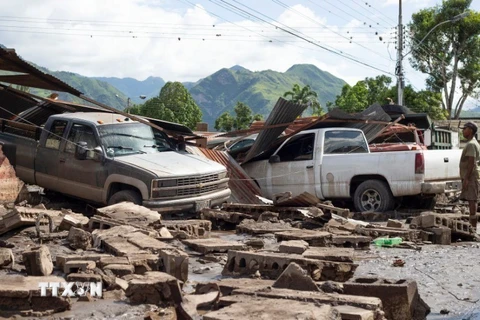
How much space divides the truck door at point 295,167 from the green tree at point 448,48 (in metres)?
38.6

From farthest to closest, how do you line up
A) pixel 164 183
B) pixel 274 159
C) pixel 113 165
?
pixel 274 159, pixel 113 165, pixel 164 183

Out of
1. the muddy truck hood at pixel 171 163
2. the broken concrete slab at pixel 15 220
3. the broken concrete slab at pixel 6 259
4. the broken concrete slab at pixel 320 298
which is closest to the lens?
the broken concrete slab at pixel 320 298

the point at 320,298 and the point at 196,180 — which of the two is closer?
the point at 320,298

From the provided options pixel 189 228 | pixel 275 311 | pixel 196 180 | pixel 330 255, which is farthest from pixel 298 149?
pixel 275 311

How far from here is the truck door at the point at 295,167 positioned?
14086 millimetres

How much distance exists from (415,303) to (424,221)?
497cm

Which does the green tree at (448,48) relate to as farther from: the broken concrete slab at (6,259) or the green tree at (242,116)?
the broken concrete slab at (6,259)

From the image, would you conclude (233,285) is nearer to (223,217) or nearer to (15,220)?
(15,220)

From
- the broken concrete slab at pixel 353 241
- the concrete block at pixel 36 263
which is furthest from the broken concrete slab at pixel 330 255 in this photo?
the concrete block at pixel 36 263

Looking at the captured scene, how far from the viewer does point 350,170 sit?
1367 centimetres

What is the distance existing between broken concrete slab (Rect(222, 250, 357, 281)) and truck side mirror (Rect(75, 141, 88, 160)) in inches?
209

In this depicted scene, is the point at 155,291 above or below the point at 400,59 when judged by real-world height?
below

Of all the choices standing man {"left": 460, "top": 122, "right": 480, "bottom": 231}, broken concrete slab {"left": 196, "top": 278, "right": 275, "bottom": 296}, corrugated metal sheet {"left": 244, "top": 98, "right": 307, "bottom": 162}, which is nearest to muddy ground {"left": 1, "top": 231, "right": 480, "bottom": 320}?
broken concrete slab {"left": 196, "top": 278, "right": 275, "bottom": 296}

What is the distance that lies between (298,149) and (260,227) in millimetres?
4207
